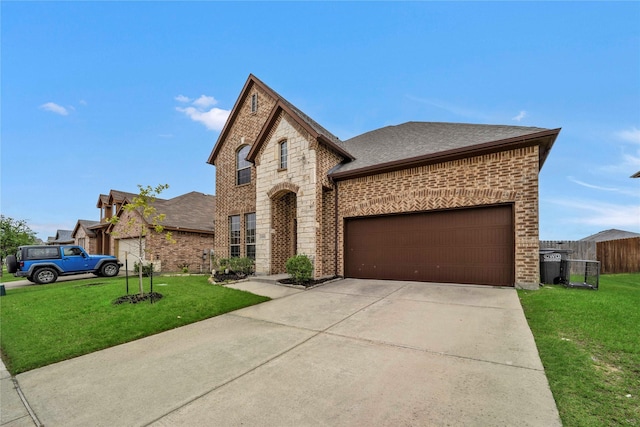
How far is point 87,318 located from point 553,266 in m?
12.5

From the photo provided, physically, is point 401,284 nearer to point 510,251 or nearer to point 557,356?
point 510,251

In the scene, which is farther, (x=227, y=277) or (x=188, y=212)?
(x=188, y=212)

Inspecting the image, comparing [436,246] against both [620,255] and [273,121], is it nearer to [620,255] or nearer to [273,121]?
[273,121]

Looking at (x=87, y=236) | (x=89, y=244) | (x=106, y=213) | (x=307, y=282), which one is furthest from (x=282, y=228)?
(x=87, y=236)

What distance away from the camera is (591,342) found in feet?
12.9

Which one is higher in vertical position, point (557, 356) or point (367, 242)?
point (367, 242)

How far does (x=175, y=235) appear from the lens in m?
17.5

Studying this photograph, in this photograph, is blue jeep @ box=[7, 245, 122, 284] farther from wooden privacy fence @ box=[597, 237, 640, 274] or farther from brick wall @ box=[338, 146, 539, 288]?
wooden privacy fence @ box=[597, 237, 640, 274]

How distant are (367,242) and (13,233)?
3687 centimetres

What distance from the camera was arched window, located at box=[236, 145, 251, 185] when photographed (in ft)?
47.3

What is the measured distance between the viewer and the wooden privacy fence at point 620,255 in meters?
13.7

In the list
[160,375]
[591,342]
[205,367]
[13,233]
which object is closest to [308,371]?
[205,367]

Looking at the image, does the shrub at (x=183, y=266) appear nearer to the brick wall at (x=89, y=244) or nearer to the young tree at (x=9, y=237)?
the brick wall at (x=89, y=244)

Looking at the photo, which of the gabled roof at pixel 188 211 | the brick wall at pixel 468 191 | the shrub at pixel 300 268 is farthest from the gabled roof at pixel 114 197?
the brick wall at pixel 468 191
